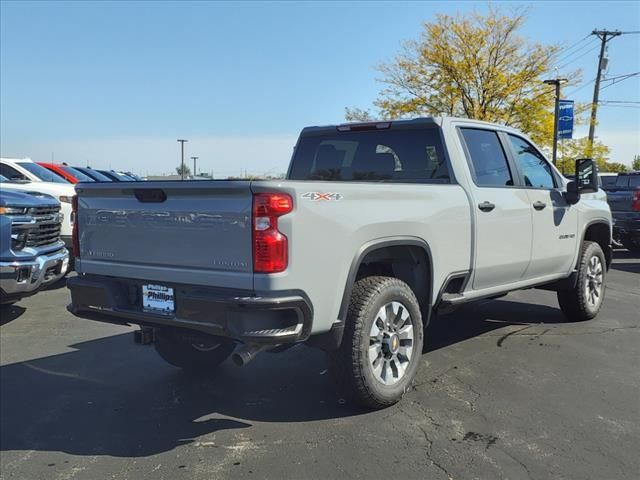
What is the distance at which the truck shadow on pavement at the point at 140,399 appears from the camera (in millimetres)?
3580

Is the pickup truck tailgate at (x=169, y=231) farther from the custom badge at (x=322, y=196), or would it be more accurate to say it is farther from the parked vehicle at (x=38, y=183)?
the parked vehicle at (x=38, y=183)

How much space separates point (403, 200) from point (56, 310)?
5233 mm

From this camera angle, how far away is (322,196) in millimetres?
3334

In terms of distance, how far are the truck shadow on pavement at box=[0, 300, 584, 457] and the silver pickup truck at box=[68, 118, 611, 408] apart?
0.37 metres

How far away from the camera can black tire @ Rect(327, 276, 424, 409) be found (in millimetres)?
3588

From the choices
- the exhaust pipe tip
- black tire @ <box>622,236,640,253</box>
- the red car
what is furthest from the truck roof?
the red car

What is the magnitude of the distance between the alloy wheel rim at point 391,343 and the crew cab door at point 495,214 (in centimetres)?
95

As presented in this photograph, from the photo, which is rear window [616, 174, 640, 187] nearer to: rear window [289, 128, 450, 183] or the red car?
rear window [289, 128, 450, 183]

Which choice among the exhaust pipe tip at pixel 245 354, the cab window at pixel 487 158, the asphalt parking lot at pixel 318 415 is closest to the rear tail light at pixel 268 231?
the exhaust pipe tip at pixel 245 354

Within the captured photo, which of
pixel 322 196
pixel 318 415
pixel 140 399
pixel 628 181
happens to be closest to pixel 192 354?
pixel 140 399

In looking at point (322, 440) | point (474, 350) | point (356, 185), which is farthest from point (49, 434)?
point (474, 350)

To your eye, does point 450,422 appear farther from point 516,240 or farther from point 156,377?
point 156,377

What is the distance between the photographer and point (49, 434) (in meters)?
3.64

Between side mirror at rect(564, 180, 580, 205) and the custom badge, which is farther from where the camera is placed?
side mirror at rect(564, 180, 580, 205)
